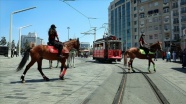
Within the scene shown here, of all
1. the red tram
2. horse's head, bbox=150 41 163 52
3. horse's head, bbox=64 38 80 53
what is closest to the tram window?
the red tram

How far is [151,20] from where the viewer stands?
286 ft

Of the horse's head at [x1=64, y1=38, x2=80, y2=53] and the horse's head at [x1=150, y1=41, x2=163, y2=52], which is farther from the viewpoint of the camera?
the horse's head at [x1=150, y1=41, x2=163, y2=52]

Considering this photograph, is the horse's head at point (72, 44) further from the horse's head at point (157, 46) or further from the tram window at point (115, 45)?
the tram window at point (115, 45)

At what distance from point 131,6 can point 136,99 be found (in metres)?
92.1

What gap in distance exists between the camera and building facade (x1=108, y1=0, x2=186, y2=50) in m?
76.9

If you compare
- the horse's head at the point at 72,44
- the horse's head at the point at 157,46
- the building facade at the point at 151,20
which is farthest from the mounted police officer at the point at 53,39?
the building facade at the point at 151,20

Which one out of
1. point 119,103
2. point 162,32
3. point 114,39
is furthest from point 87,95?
point 162,32

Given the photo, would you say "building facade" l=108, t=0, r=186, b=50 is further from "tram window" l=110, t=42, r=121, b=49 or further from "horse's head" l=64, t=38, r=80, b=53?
"horse's head" l=64, t=38, r=80, b=53

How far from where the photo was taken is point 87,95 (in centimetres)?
816

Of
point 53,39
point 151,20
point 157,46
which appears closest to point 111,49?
point 157,46

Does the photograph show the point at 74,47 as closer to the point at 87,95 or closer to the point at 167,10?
the point at 87,95

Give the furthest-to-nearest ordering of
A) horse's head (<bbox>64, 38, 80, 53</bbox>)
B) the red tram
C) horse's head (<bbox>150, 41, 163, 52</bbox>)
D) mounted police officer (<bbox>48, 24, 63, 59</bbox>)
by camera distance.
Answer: the red tram → horse's head (<bbox>150, 41, 163, 52</bbox>) → horse's head (<bbox>64, 38, 80, 53</bbox>) → mounted police officer (<bbox>48, 24, 63, 59</bbox>)

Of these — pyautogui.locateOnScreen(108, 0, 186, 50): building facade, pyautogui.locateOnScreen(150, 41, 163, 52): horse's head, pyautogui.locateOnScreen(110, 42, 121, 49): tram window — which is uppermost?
pyautogui.locateOnScreen(108, 0, 186, 50): building facade

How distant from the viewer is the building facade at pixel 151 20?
76.9 meters
